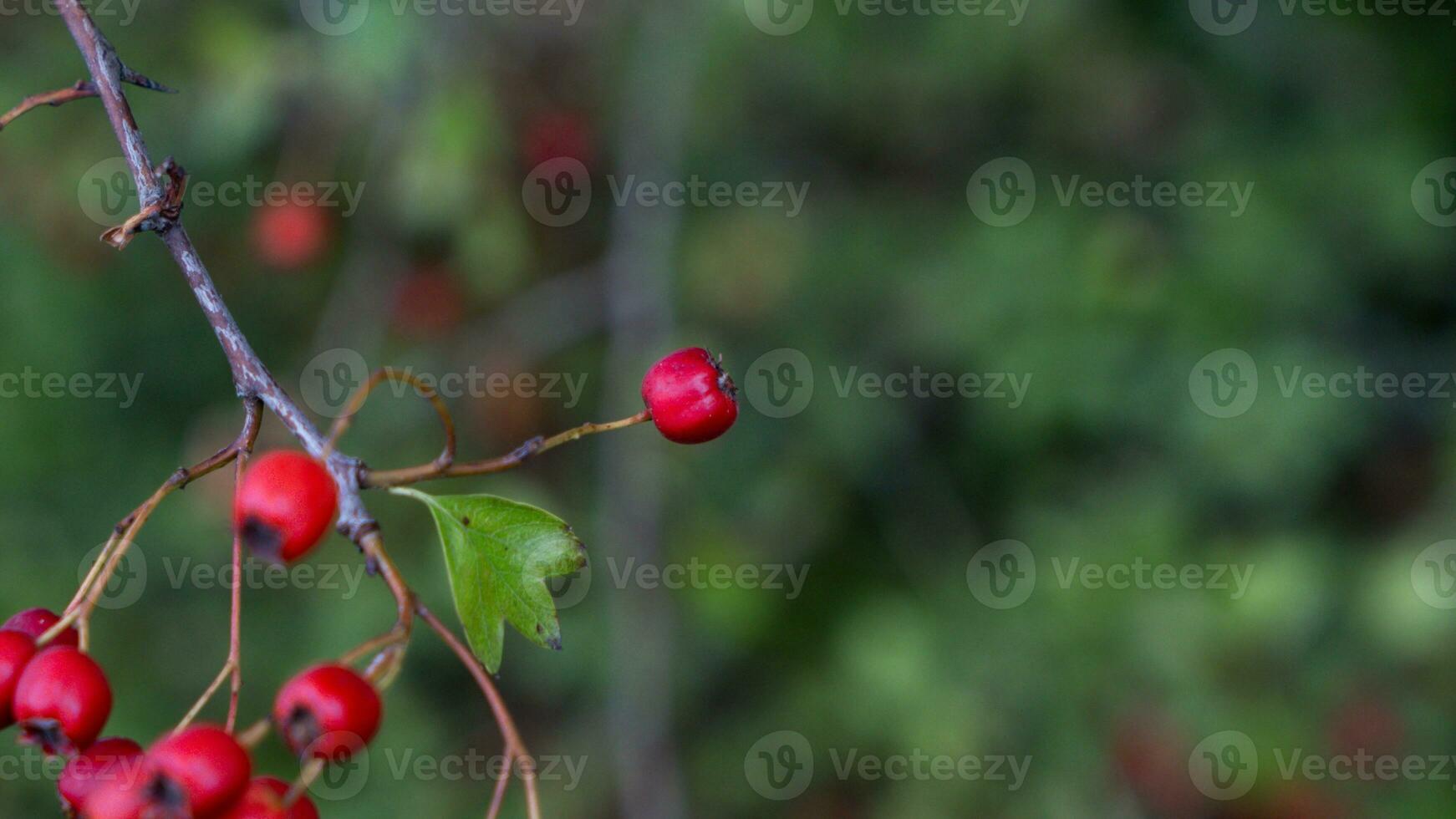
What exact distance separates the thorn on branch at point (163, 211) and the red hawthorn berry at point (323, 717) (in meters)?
0.47

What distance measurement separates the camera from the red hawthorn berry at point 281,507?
965 millimetres

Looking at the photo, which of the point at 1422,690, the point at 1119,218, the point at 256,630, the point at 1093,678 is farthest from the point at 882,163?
the point at 256,630

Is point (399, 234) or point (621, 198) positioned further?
point (399, 234)

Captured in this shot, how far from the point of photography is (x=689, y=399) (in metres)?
1.22

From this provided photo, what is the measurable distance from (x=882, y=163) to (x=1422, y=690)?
2.49 m

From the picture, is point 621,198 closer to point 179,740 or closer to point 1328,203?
point 1328,203

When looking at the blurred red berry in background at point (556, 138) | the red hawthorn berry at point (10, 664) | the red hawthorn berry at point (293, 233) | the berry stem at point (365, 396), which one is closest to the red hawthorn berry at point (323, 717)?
the berry stem at point (365, 396)

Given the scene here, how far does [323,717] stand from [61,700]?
28cm

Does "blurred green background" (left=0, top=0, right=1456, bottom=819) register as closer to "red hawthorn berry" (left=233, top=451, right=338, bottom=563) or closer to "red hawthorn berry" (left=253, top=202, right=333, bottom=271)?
"red hawthorn berry" (left=253, top=202, right=333, bottom=271)

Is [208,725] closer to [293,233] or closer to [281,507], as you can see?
[281,507]

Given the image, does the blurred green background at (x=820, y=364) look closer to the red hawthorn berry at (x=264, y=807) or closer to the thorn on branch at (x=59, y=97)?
the thorn on branch at (x=59, y=97)

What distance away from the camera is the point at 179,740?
928 millimetres

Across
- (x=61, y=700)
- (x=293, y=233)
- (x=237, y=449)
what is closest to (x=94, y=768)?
(x=61, y=700)

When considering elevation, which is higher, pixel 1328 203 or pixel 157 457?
pixel 1328 203
